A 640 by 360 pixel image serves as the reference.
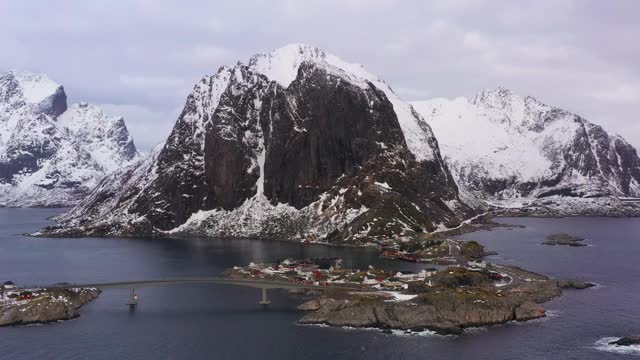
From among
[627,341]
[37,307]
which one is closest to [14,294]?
[37,307]

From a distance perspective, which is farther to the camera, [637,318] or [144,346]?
[637,318]

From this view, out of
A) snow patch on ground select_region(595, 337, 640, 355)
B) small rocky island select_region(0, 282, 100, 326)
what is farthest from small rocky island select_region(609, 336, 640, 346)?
small rocky island select_region(0, 282, 100, 326)

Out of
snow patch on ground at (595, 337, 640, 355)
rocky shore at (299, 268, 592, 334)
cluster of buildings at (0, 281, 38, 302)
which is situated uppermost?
cluster of buildings at (0, 281, 38, 302)

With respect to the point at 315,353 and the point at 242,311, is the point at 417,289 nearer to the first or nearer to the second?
the point at 242,311

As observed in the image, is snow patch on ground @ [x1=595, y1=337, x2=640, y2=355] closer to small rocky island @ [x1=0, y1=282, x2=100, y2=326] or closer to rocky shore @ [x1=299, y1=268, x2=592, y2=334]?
rocky shore @ [x1=299, y1=268, x2=592, y2=334]

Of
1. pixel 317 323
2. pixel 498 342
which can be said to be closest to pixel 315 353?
pixel 317 323

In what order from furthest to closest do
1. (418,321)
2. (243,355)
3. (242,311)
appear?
(242,311)
(418,321)
(243,355)

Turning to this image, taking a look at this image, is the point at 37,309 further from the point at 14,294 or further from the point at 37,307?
the point at 14,294

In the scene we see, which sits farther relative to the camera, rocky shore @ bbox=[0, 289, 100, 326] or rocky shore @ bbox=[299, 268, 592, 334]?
rocky shore @ bbox=[0, 289, 100, 326]
